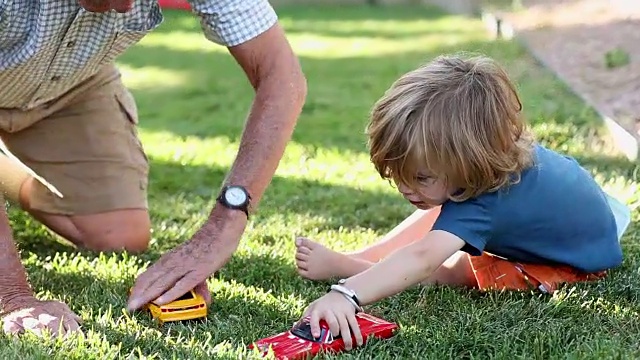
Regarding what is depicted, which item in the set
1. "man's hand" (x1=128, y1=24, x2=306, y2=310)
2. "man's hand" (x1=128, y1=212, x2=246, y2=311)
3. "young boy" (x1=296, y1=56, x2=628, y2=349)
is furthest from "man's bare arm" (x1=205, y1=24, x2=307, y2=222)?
"young boy" (x1=296, y1=56, x2=628, y2=349)

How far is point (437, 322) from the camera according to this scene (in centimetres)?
259

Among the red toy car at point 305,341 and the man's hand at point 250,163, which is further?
the man's hand at point 250,163

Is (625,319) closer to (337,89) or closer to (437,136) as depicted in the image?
(437,136)

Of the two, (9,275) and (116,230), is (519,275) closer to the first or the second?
(9,275)

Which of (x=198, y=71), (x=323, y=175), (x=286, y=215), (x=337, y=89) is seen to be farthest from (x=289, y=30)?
(x=286, y=215)

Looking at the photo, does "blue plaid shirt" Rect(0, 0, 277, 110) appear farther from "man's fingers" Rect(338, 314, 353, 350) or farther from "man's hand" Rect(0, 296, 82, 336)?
"man's fingers" Rect(338, 314, 353, 350)

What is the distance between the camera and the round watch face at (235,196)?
2861 mm

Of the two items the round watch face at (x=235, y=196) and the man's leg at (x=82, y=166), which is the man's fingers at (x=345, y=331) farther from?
the man's leg at (x=82, y=166)

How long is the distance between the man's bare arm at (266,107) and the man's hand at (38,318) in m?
0.62

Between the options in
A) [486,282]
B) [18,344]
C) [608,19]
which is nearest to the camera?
[18,344]

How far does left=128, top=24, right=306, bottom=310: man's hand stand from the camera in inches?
107

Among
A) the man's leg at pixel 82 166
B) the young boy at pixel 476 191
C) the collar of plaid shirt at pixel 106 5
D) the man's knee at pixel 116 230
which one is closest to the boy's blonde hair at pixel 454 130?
the young boy at pixel 476 191

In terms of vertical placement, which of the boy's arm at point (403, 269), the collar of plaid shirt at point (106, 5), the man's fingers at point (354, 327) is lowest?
the man's fingers at point (354, 327)

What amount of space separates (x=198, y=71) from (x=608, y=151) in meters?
4.40
